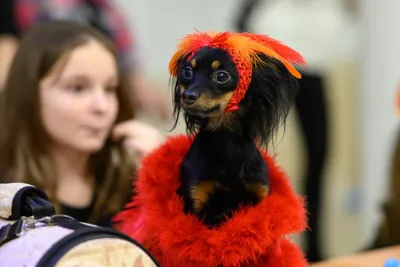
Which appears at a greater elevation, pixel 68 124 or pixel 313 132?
pixel 68 124

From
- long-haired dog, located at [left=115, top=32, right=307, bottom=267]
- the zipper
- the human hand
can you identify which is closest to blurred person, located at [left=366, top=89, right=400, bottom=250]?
the human hand

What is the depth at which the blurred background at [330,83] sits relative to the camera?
1647 millimetres

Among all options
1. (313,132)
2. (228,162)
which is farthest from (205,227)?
(313,132)

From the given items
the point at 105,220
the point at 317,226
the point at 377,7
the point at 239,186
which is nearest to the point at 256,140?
the point at 239,186

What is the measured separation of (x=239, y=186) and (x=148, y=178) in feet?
0.33

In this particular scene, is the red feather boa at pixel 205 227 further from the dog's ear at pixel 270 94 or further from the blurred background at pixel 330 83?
the blurred background at pixel 330 83

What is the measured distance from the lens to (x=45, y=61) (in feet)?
3.04

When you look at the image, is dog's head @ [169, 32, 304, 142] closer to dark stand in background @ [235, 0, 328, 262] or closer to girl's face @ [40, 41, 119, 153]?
girl's face @ [40, 41, 119, 153]

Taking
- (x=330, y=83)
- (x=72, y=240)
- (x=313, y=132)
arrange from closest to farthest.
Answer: (x=72, y=240) < (x=313, y=132) < (x=330, y=83)

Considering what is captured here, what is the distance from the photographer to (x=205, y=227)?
Answer: 21.2 inches

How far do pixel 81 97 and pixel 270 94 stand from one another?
45 centimetres

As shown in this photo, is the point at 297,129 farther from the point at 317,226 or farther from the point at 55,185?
the point at 55,185

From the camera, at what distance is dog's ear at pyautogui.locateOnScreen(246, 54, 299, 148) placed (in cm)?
52

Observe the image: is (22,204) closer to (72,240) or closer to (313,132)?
(72,240)
